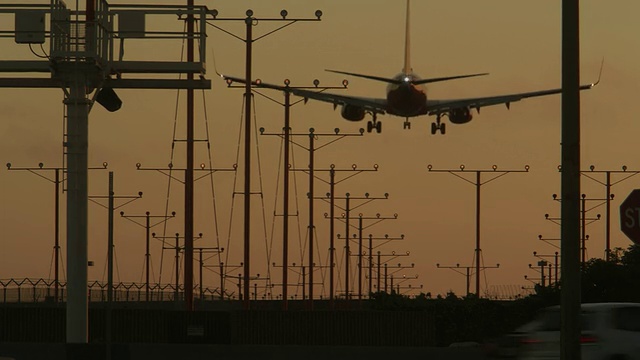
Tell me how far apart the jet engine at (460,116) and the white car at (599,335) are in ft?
161

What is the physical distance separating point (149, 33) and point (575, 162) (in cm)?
1779

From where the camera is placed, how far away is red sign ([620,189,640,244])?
20078 mm

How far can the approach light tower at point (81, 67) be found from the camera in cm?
3312

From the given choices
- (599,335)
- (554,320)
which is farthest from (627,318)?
(554,320)

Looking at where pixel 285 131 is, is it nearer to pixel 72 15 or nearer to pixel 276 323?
pixel 276 323

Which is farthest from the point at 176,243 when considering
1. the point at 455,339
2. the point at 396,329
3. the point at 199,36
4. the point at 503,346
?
the point at 503,346

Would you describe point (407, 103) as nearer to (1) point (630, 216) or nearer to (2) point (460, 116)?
(2) point (460, 116)

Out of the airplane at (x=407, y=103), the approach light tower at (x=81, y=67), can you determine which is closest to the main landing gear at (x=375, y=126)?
the airplane at (x=407, y=103)

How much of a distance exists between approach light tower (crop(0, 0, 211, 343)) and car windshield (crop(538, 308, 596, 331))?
1058 centimetres

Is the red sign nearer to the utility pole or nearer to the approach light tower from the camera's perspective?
the utility pole

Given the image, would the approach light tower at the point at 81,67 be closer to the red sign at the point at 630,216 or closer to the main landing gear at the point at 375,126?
the red sign at the point at 630,216

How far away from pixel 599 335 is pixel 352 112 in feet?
162

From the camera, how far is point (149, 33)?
33938mm

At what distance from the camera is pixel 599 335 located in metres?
25.1
